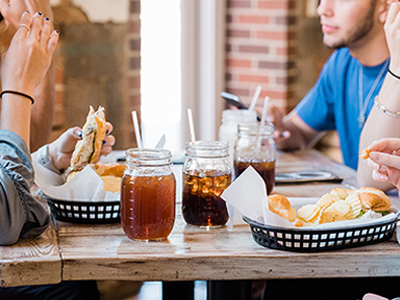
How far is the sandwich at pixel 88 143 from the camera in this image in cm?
140

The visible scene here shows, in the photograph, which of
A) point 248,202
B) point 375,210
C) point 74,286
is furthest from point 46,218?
point 375,210

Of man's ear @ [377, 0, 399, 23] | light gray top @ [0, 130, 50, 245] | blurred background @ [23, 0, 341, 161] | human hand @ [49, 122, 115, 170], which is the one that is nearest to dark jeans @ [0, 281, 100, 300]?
human hand @ [49, 122, 115, 170]

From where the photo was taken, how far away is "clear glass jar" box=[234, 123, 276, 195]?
159cm

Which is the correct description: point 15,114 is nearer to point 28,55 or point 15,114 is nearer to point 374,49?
point 28,55

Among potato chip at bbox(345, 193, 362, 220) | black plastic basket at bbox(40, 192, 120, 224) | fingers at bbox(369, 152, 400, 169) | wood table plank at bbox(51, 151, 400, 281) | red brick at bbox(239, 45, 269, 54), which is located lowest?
wood table plank at bbox(51, 151, 400, 281)

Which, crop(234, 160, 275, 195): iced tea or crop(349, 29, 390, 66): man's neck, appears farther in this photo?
crop(349, 29, 390, 66): man's neck

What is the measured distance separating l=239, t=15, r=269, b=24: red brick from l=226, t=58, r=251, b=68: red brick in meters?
0.22

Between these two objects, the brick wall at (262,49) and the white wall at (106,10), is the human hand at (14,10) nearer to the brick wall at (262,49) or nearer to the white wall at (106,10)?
the white wall at (106,10)

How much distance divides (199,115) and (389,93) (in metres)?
2.05

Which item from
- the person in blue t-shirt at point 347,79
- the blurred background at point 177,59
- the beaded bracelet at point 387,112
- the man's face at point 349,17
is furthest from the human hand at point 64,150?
the blurred background at point 177,59

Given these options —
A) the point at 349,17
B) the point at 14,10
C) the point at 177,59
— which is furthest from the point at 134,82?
the point at 14,10

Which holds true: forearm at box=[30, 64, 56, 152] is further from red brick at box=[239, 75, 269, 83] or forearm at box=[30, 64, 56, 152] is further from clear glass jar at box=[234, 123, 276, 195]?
red brick at box=[239, 75, 269, 83]

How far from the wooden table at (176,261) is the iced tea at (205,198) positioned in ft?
0.35

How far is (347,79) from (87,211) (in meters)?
1.36
